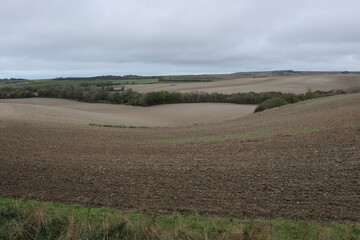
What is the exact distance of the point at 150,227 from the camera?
6.36 metres

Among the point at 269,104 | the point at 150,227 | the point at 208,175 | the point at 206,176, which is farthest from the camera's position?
the point at 269,104

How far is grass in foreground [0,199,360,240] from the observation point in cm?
621

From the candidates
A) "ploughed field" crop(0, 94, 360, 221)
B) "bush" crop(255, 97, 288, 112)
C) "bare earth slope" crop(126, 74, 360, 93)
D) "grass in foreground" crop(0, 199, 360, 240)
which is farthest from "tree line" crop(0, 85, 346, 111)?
"grass in foreground" crop(0, 199, 360, 240)

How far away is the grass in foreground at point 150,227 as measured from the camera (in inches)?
245

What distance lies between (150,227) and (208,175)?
576 cm

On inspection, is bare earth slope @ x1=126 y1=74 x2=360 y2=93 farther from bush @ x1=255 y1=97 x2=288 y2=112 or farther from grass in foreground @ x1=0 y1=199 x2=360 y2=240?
grass in foreground @ x1=0 y1=199 x2=360 y2=240

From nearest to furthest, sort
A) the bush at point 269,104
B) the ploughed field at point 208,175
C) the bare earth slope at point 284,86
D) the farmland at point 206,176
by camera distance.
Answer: the farmland at point 206,176 < the ploughed field at point 208,175 < the bush at point 269,104 < the bare earth slope at point 284,86

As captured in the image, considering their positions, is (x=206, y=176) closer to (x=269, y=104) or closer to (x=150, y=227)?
(x=150, y=227)

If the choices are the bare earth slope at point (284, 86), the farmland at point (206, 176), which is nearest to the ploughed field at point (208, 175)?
the farmland at point (206, 176)

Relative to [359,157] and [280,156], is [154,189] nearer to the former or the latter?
[280,156]

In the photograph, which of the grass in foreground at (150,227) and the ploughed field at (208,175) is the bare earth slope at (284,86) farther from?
the grass in foreground at (150,227)

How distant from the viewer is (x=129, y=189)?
34.6ft

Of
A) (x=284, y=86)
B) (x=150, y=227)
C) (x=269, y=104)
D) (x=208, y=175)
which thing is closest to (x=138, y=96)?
(x=269, y=104)

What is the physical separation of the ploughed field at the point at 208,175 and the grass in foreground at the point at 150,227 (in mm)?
905
